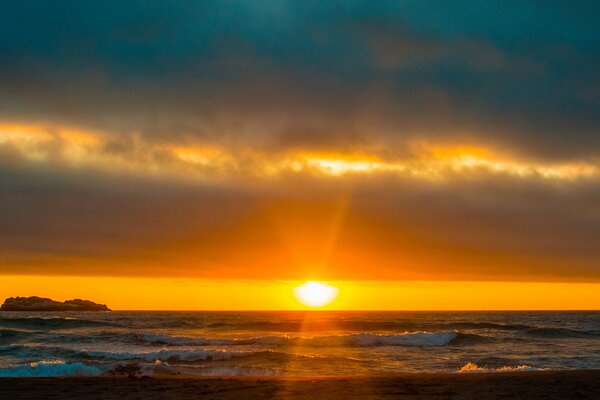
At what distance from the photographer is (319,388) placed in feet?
47.4

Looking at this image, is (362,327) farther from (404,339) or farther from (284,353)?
(284,353)

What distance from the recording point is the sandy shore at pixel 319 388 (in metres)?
13.2

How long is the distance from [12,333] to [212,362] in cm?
2155

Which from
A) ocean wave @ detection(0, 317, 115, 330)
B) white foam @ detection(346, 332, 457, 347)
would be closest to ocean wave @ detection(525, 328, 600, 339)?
white foam @ detection(346, 332, 457, 347)

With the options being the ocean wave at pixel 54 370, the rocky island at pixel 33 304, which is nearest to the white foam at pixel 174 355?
the ocean wave at pixel 54 370

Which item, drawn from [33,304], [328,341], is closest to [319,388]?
[328,341]

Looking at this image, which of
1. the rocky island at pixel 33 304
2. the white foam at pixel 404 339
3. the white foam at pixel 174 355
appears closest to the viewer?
the white foam at pixel 174 355

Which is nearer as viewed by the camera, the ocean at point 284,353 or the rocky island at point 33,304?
the ocean at point 284,353

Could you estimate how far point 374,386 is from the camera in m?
14.6

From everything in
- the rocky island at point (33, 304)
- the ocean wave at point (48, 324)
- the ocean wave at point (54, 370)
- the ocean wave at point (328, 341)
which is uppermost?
the rocky island at point (33, 304)

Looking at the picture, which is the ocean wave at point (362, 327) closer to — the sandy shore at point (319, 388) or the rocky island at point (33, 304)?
the sandy shore at point (319, 388)

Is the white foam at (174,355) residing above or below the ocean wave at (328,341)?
below

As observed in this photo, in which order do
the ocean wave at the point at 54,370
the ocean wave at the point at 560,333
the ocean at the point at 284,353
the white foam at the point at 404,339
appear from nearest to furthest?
the ocean wave at the point at 54,370
the ocean at the point at 284,353
the white foam at the point at 404,339
the ocean wave at the point at 560,333

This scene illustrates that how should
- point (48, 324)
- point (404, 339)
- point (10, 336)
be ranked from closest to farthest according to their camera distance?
1. point (10, 336)
2. point (404, 339)
3. point (48, 324)
